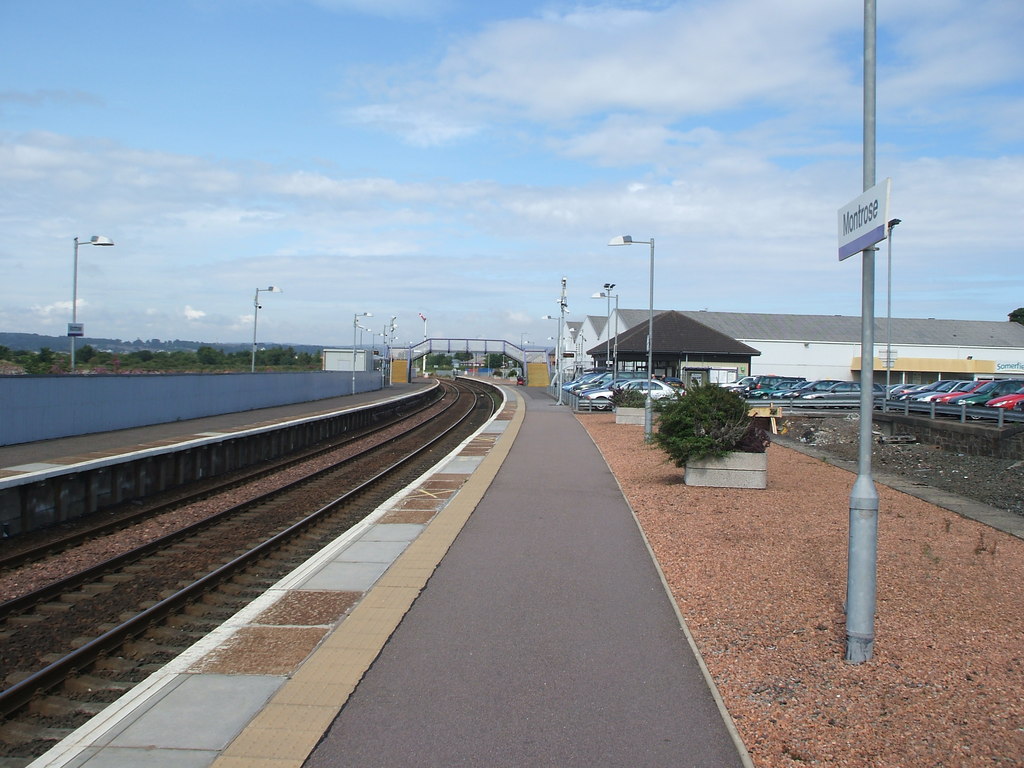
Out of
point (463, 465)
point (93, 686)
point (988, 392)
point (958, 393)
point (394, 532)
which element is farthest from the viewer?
point (958, 393)

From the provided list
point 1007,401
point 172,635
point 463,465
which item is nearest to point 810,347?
point 1007,401

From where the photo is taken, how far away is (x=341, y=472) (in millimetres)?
21781

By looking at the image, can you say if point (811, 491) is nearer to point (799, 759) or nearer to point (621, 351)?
point (799, 759)

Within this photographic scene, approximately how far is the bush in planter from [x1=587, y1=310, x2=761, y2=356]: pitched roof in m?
49.1

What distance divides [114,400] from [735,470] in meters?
18.1

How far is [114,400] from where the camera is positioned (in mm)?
25266

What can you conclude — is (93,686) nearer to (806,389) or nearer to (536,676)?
(536,676)

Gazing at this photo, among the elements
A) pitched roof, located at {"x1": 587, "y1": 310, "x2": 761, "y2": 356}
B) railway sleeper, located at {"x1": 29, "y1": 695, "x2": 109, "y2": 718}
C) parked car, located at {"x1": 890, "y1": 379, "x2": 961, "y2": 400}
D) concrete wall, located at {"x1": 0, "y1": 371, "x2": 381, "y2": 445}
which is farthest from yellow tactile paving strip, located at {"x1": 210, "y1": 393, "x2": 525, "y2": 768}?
pitched roof, located at {"x1": 587, "y1": 310, "x2": 761, "y2": 356}

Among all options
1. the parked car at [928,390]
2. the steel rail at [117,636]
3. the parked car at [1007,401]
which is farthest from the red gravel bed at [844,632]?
the parked car at [928,390]

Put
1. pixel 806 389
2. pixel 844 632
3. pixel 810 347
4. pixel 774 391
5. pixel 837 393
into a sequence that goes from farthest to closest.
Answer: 1. pixel 810 347
2. pixel 774 391
3. pixel 806 389
4. pixel 837 393
5. pixel 844 632

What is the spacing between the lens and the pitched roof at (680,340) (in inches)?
2628

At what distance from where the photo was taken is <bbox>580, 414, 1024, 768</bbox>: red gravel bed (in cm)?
507

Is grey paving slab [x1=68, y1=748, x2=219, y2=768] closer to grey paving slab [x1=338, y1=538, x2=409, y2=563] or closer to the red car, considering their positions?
grey paving slab [x1=338, y1=538, x2=409, y2=563]

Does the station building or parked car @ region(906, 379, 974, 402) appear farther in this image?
the station building
